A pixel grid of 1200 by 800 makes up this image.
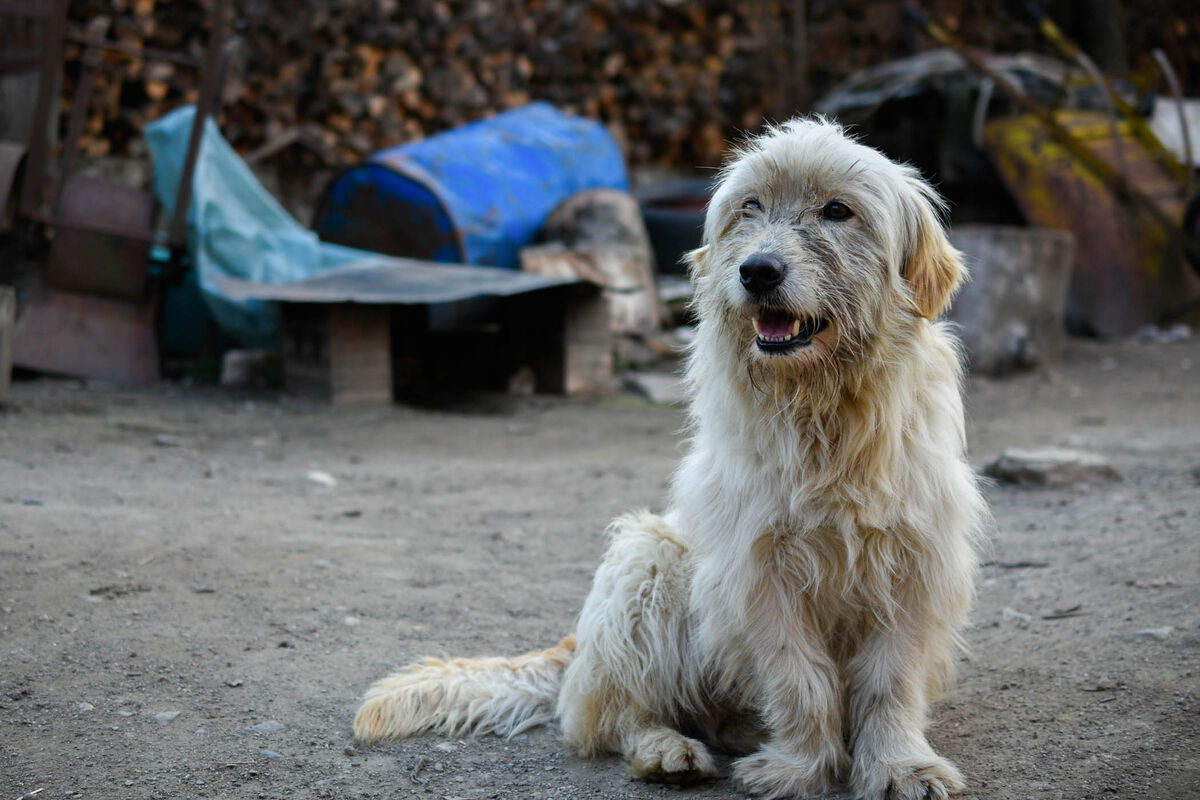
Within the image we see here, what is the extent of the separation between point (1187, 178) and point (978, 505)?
8.74 meters

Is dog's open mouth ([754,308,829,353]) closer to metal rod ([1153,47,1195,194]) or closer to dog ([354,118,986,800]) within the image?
dog ([354,118,986,800])

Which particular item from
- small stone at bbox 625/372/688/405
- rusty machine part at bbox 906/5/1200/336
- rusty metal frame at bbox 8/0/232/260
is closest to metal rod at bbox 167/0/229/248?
rusty metal frame at bbox 8/0/232/260

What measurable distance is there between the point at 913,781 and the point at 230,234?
674cm

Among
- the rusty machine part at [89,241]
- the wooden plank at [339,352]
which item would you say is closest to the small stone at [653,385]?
the wooden plank at [339,352]

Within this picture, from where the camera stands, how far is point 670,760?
9.09ft

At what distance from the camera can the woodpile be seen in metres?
9.91

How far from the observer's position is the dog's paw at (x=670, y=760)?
9.09 ft

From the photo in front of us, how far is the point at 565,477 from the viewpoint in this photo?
→ 6086 millimetres

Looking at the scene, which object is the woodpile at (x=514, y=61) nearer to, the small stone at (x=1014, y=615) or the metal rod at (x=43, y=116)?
the metal rod at (x=43, y=116)

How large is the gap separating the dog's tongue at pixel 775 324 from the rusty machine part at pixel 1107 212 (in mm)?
8355

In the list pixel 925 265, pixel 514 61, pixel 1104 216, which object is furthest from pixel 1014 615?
pixel 514 61

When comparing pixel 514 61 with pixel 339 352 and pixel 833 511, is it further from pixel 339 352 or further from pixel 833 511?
pixel 833 511

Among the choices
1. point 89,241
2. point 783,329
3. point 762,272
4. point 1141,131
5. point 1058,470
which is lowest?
point 1058,470

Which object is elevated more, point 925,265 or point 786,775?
point 925,265
